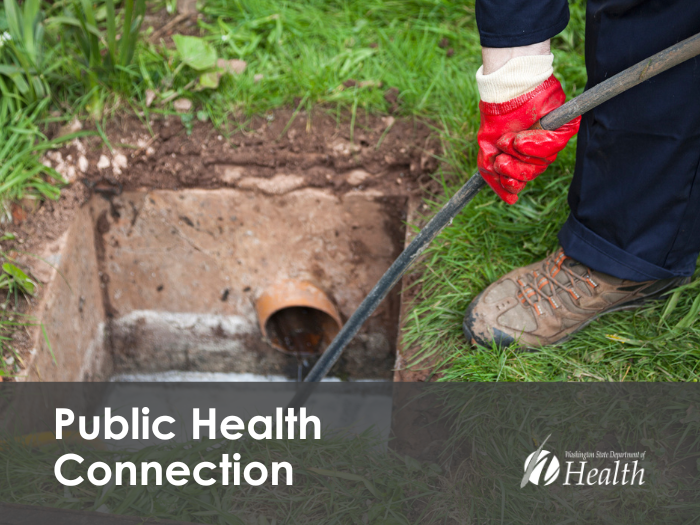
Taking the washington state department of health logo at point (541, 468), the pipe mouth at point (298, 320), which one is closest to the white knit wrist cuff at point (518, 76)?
the washington state department of health logo at point (541, 468)

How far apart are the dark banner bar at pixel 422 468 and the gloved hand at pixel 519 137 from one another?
615 mm

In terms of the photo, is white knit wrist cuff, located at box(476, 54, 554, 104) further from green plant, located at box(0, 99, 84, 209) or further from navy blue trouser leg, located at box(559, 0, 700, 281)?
green plant, located at box(0, 99, 84, 209)

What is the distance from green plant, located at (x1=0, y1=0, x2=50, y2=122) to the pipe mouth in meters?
1.27

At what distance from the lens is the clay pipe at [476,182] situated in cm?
112

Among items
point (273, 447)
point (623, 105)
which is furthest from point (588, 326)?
point (273, 447)

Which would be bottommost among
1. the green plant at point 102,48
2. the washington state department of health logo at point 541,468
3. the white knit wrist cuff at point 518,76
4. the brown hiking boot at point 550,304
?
the washington state department of health logo at point 541,468

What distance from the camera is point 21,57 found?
2082mm

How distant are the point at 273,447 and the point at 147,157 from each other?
4.50ft

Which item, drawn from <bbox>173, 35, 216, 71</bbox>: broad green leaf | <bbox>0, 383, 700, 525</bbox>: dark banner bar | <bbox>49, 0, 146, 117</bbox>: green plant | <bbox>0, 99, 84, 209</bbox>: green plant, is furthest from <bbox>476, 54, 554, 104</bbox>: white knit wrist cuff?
<bbox>0, 99, 84, 209</bbox>: green plant

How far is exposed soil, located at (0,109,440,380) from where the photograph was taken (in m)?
2.19

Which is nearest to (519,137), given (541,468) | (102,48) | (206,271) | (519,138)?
(519,138)

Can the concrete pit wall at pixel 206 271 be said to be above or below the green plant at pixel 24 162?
below

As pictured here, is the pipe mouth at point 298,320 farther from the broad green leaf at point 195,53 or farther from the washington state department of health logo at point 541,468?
the washington state department of health logo at point 541,468

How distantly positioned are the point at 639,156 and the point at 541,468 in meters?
0.84
